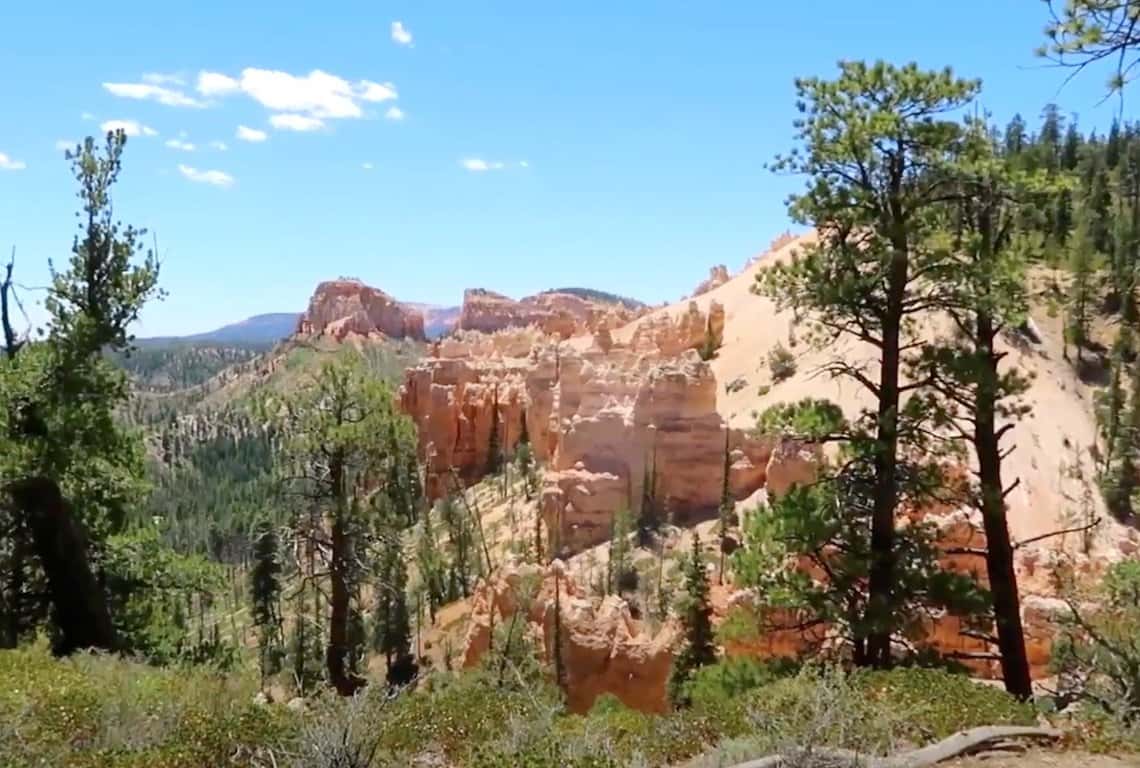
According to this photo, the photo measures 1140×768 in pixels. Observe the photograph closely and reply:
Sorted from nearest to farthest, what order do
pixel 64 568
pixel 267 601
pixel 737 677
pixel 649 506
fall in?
pixel 737 677
pixel 64 568
pixel 267 601
pixel 649 506

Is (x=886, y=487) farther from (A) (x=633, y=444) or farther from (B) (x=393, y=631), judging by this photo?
(A) (x=633, y=444)

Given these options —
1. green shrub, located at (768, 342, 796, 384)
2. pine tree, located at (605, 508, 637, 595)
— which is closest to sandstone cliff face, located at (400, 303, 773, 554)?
pine tree, located at (605, 508, 637, 595)

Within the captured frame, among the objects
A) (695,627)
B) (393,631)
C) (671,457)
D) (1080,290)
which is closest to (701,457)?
(671,457)

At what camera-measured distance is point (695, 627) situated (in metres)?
22.1

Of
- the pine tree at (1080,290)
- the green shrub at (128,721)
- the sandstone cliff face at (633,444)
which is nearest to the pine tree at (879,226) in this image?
the green shrub at (128,721)

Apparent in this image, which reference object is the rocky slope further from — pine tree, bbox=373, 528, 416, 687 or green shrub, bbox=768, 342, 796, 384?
pine tree, bbox=373, 528, 416, 687

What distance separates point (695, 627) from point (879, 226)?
46.6ft

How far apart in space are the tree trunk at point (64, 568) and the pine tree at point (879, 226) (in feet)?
33.3

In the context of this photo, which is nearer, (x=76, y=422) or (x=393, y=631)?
(x=76, y=422)

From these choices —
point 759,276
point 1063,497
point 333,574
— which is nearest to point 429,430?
point 1063,497

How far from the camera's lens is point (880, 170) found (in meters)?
10.0

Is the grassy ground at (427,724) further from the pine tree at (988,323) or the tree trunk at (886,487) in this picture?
the pine tree at (988,323)

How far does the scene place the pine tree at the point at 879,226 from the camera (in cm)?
982

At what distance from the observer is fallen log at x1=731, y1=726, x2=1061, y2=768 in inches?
215
